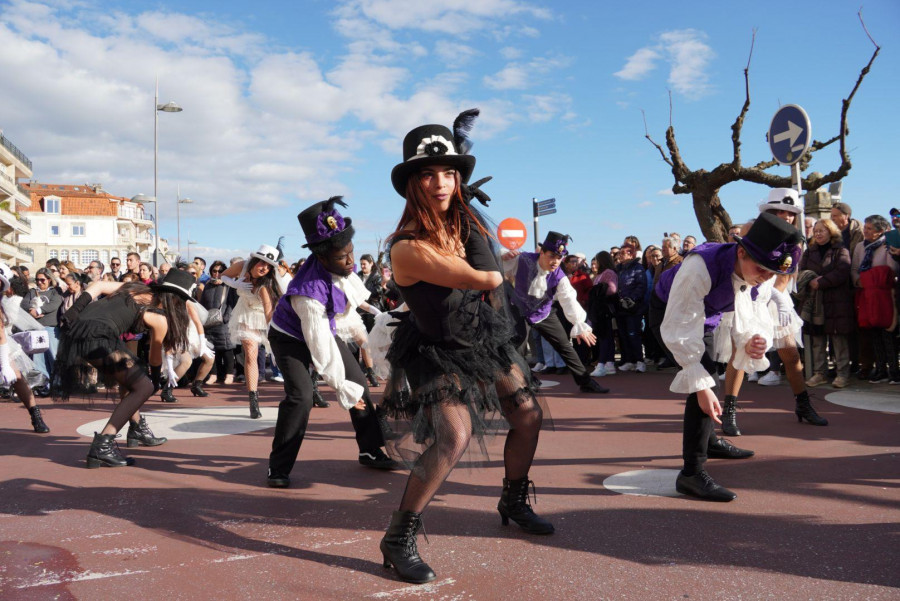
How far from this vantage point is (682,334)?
13.5 ft

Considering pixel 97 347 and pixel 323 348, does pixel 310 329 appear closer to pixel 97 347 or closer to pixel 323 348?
pixel 323 348

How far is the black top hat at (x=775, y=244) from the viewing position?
12.8 ft

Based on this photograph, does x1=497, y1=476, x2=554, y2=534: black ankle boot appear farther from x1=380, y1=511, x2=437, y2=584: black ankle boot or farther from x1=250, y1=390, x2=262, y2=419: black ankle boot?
x1=250, y1=390, x2=262, y2=419: black ankle boot

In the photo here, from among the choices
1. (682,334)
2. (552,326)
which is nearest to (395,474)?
(682,334)

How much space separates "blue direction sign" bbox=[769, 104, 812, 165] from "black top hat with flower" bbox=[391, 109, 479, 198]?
6297 mm

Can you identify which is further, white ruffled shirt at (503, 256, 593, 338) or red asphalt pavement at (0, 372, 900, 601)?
white ruffled shirt at (503, 256, 593, 338)

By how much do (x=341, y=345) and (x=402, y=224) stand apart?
248 centimetres

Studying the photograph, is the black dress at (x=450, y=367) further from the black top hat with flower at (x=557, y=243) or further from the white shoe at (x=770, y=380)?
the white shoe at (x=770, y=380)

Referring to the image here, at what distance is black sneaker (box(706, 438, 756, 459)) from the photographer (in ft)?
17.8

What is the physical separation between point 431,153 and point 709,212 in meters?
13.4

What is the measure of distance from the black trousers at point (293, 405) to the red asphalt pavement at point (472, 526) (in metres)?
0.24

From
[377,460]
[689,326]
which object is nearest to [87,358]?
[377,460]

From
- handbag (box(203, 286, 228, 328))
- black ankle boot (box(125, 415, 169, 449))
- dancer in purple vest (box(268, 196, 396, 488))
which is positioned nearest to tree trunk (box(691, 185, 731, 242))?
handbag (box(203, 286, 228, 328))

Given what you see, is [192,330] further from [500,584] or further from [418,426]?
[500,584]
